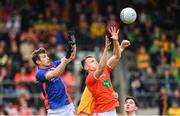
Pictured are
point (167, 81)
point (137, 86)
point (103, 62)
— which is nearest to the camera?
point (103, 62)

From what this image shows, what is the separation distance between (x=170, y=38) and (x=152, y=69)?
246cm

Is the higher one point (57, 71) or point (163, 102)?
point (57, 71)

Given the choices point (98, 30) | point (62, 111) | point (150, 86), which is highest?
point (98, 30)

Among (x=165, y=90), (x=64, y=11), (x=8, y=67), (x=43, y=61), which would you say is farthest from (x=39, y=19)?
(x=43, y=61)

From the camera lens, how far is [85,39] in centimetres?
2348

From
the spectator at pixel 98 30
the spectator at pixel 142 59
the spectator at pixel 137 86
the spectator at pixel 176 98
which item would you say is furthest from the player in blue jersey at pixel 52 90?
the spectator at pixel 98 30

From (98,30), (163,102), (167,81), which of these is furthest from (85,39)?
(163,102)

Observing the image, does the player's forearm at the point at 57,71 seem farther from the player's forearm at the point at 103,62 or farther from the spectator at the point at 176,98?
the spectator at the point at 176,98

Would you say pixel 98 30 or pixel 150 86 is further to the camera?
pixel 98 30

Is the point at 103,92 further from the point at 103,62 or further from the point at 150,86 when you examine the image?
the point at 150,86

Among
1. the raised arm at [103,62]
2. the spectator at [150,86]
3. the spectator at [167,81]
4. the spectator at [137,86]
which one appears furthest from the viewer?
the spectator at [167,81]

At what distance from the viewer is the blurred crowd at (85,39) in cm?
2083

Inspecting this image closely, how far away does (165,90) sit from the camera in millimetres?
21938

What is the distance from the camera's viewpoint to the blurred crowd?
20.8 m
